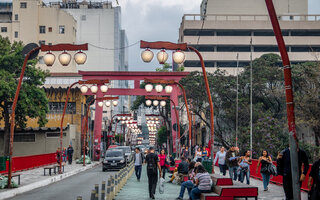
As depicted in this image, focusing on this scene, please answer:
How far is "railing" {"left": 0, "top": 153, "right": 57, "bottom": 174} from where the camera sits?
28875mm

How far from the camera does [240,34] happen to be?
87.0m

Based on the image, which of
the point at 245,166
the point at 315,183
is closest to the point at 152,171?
the point at 245,166

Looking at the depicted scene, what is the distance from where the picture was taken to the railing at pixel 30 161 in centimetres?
2888

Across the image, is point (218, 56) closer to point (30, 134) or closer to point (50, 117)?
point (50, 117)

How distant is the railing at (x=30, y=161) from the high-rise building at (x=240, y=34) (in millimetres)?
49257

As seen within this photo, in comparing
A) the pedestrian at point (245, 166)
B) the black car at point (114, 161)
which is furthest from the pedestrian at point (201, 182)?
the black car at point (114, 161)

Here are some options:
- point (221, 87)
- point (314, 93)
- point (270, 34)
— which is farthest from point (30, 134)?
point (270, 34)

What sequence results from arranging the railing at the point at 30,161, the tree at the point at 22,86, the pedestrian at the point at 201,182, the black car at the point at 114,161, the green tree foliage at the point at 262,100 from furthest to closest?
the tree at the point at 22,86
the green tree foliage at the point at 262,100
the black car at the point at 114,161
the railing at the point at 30,161
the pedestrian at the point at 201,182

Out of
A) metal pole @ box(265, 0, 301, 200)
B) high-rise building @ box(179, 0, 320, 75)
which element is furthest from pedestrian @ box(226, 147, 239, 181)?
high-rise building @ box(179, 0, 320, 75)

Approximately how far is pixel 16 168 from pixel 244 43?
63.4m

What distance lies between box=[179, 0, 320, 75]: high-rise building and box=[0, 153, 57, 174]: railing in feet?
162

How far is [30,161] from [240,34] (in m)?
61.6

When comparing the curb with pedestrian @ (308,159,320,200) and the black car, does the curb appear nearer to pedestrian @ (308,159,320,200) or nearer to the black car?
the black car

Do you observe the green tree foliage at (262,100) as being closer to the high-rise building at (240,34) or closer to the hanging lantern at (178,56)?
the hanging lantern at (178,56)
